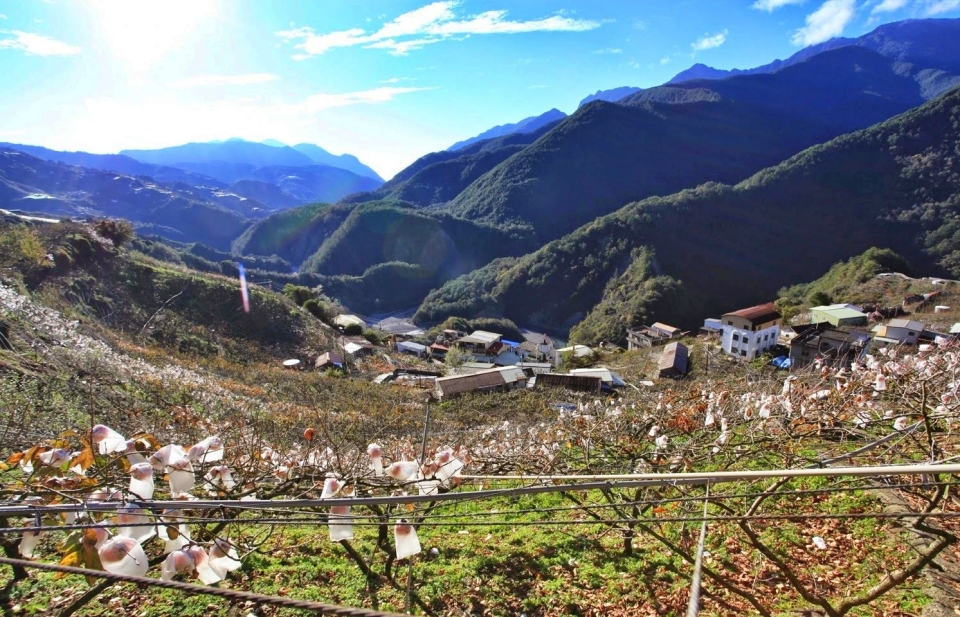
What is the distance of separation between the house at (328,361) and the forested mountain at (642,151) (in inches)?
2650

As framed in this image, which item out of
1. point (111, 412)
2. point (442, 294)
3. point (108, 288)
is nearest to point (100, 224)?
point (108, 288)

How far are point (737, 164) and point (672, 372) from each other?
8477cm

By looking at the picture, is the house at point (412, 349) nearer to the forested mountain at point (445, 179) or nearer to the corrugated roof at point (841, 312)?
the corrugated roof at point (841, 312)

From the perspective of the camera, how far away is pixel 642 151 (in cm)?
9338

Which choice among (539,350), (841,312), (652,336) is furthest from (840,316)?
(539,350)

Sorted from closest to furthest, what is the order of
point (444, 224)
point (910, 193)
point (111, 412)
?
point (111, 412) → point (910, 193) → point (444, 224)

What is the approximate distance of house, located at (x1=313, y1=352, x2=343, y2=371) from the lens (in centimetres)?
1917

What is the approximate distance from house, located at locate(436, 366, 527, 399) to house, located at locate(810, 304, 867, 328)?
637 inches

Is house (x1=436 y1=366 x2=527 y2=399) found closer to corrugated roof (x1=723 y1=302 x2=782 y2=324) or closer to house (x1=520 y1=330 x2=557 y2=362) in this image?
corrugated roof (x1=723 y1=302 x2=782 y2=324)

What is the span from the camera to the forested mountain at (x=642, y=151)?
8800 cm

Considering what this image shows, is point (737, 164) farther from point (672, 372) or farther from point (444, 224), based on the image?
point (672, 372)

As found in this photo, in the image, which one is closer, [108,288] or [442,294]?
[108,288]

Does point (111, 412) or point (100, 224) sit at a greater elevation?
point (100, 224)

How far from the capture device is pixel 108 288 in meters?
18.5
